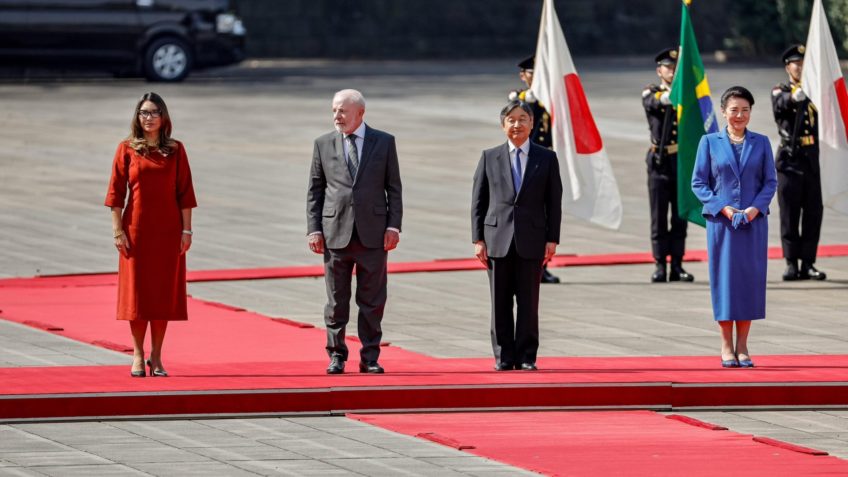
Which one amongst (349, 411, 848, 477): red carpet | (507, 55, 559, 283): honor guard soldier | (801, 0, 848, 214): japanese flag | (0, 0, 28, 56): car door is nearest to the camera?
(349, 411, 848, 477): red carpet

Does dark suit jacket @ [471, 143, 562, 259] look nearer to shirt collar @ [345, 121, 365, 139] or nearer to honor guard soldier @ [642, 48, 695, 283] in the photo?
shirt collar @ [345, 121, 365, 139]

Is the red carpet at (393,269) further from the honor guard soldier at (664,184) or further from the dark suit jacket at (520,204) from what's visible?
the dark suit jacket at (520,204)

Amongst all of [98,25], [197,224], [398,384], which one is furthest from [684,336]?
[98,25]

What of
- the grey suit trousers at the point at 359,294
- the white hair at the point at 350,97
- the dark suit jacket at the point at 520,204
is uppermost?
the white hair at the point at 350,97

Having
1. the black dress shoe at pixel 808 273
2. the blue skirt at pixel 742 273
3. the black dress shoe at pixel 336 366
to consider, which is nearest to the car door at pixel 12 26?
the black dress shoe at pixel 808 273

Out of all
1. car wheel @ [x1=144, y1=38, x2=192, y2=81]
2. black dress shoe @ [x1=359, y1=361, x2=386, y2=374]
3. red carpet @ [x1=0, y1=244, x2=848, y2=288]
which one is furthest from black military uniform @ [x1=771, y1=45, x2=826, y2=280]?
car wheel @ [x1=144, y1=38, x2=192, y2=81]

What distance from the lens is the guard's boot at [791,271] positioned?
1547 centimetres

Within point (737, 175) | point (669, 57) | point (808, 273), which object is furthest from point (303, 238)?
point (737, 175)

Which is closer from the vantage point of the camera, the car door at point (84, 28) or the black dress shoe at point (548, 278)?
the black dress shoe at point (548, 278)

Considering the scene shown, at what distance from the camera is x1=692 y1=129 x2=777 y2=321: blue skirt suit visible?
11.1 m

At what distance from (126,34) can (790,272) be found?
1873 centimetres

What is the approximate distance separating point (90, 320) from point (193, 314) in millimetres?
737

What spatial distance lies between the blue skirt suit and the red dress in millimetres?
3021

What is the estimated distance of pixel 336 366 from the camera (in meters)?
10.6
